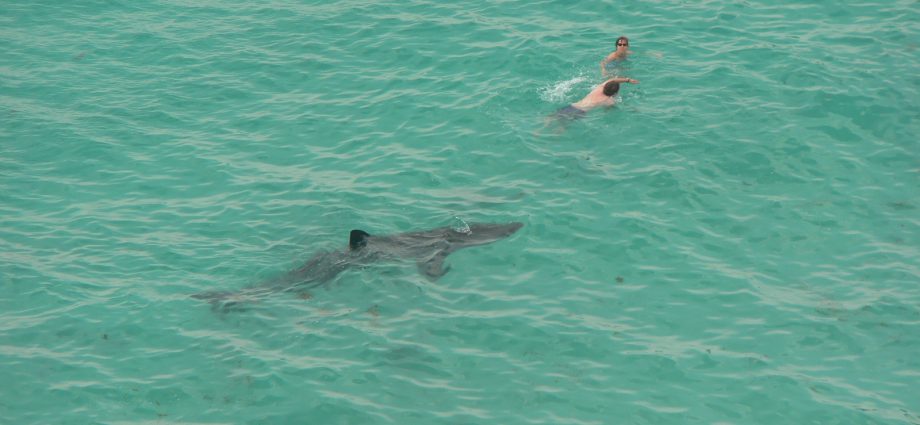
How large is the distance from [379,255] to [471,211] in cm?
204

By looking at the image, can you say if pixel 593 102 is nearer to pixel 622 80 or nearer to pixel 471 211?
pixel 622 80

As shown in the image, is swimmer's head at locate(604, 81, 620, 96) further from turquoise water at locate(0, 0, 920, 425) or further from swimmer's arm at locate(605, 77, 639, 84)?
turquoise water at locate(0, 0, 920, 425)

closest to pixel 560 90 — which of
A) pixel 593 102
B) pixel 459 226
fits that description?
pixel 593 102

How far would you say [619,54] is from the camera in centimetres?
2053

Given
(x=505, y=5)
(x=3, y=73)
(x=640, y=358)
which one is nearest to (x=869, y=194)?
(x=640, y=358)

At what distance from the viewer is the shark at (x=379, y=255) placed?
14.6 meters

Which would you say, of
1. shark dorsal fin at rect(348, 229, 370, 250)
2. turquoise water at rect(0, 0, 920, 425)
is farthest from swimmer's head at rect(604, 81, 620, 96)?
shark dorsal fin at rect(348, 229, 370, 250)

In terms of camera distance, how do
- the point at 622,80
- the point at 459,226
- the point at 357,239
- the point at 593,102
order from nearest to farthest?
the point at 357,239
the point at 459,226
the point at 622,80
the point at 593,102

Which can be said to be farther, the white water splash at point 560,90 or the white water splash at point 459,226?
the white water splash at point 560,90

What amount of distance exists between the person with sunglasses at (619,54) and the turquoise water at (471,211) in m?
0.43

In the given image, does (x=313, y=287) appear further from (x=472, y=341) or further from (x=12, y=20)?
(x=12, y=20)

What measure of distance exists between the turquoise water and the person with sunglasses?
16.8 inches

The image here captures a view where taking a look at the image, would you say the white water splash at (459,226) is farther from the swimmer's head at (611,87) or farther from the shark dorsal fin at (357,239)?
the swimmer's head at (611,87)

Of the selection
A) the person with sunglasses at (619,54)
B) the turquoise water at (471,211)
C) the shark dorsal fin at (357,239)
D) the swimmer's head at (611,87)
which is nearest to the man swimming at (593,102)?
the swimmer's head at (611,87)
